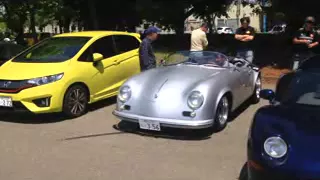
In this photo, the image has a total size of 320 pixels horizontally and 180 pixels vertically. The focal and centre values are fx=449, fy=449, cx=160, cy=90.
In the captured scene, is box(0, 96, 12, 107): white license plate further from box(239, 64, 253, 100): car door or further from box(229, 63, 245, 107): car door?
box(239, 64, 253, 100): car door

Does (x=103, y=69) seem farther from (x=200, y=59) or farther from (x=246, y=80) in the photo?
(x=246, y=80)

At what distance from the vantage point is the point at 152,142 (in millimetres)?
6191

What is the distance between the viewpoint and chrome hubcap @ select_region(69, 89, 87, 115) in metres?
7.67

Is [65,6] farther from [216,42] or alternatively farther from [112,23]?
[216,42]

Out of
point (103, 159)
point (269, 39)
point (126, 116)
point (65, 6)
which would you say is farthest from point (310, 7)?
point (65, 6)

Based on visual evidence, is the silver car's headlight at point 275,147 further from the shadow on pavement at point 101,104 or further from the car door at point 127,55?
the car door at point 127,55

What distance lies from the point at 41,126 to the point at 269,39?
12761mm

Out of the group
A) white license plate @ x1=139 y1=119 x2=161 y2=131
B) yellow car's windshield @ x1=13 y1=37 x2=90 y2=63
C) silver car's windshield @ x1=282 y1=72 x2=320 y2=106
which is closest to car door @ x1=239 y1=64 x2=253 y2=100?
white license plate @ x1=139 y1=119 x2=161 y2=131

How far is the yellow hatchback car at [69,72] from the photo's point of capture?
23.7ft

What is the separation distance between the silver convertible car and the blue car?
1.79 meters

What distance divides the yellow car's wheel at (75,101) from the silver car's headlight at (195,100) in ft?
7.86

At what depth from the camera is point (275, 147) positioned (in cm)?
365

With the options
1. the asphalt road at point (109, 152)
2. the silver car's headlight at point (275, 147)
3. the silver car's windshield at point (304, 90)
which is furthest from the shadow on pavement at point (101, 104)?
the silver car's headlight at point (275, 147)

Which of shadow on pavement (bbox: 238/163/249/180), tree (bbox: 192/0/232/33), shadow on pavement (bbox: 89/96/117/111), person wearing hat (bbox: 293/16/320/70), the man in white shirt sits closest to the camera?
shadow on pavement (bbox: 238/163/249/180)
